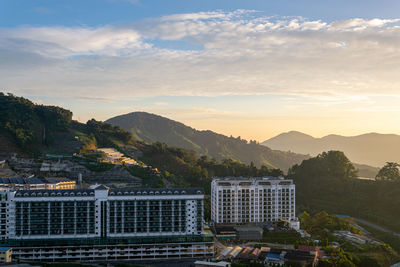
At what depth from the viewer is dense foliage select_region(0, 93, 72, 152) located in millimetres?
81812

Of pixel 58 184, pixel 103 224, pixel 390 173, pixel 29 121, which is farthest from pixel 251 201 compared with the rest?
pixel 29 121

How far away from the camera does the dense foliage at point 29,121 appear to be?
3221 inches

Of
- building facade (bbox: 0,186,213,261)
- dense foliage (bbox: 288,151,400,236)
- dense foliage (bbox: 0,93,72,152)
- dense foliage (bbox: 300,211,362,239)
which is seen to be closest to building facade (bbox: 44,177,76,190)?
building facade (bbox: 0,186,213,261)

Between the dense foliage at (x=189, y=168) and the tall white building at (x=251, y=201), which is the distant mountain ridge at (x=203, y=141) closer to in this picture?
the dense foliage at (x=189, y=168)

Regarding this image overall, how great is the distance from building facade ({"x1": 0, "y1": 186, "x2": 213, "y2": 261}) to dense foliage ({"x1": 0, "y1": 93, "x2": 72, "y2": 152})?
141ft

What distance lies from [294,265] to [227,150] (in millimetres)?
141045

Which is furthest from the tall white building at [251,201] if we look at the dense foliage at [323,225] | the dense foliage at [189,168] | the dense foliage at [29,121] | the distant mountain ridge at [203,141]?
the distant mountain ridge at [203,141]

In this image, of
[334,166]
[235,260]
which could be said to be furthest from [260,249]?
[334,166]

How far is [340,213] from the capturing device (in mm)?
69500

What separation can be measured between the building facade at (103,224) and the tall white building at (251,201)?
1146cm

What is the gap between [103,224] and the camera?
41.3 m

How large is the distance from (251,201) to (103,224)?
2153 cm

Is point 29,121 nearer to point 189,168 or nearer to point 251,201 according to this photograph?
point 189,168

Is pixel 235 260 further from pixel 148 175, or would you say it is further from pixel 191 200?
pixel 148 175
